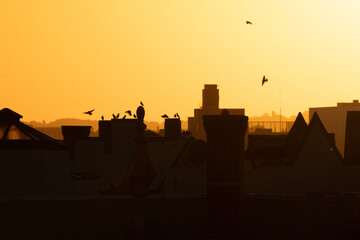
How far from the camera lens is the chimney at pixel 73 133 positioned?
55.9 m

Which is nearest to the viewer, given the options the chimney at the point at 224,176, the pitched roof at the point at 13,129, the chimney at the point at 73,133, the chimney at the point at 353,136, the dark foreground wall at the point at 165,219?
the chimney at the point at 224,176

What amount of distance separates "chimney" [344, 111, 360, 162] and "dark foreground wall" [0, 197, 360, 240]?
16162mm

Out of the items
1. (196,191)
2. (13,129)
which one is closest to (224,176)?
(13,129)

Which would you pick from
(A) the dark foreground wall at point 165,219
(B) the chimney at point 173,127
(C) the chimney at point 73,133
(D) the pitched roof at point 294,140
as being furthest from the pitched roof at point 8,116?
(B) the chimney at point 173,127

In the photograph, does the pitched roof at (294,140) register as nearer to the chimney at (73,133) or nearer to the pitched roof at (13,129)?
the chimney at (73,133)

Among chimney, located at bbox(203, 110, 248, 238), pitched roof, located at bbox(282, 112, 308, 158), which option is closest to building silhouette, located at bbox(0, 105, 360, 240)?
chimney, located at bbox(203, 110, 248, 238)

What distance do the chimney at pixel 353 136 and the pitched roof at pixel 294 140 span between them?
2.71 m

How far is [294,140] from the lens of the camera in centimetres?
5109

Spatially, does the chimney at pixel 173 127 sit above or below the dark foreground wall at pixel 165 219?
above

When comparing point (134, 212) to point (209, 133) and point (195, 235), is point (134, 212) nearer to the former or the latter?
point (195, 235)

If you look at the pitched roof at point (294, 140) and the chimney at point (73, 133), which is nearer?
the pitched roof at point (294, 140)

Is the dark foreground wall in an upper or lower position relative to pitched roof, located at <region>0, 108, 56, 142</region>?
lower

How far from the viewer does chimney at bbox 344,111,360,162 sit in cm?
4584

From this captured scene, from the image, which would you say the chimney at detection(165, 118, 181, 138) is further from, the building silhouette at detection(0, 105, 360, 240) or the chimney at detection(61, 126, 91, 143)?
the building silhouette at detection(0, 105, 360, 240)
